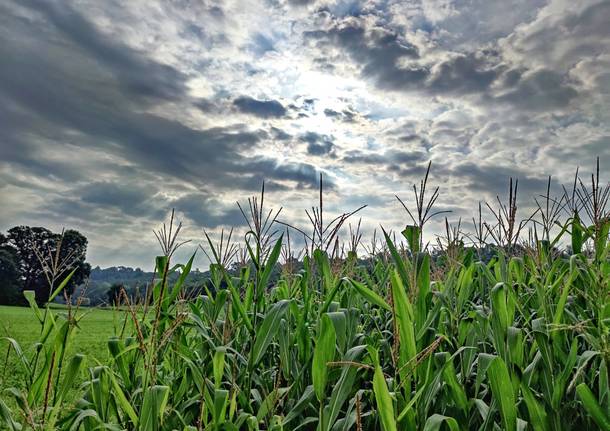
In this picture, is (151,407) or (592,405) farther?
(151,407)

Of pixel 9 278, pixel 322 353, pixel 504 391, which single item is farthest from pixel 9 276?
pixel 504 391

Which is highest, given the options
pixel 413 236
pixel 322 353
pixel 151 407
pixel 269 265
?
pixel 413 236

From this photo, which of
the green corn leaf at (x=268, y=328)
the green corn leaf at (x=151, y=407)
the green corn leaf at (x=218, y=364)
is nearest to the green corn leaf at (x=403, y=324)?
the green corn leaf at (x=268, y=328)

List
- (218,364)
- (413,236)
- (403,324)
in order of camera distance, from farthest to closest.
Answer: (413,236)
(218,364)
(403,324)

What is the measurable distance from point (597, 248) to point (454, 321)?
1025mm

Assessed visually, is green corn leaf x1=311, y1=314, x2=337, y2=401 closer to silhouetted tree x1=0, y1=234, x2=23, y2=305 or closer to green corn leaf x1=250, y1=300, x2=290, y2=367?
green corn leaf x1=250, y1=300, x2=290, y2=367

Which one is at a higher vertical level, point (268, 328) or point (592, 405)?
point (268, 328)

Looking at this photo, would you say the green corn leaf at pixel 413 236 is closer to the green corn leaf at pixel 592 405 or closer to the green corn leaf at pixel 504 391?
the green corn leaf at pixel 504 391

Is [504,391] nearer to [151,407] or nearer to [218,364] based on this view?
[218,364]

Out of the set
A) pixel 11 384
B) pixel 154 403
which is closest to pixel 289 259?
pixel 154 403

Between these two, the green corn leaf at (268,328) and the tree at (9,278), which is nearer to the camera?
the green corn leaf at (268,328)

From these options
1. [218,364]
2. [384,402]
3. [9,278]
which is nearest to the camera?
[384,402]

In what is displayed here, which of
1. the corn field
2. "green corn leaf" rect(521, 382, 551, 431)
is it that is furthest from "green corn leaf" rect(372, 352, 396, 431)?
"green corn leaf" rect(521, 382, 551, 431)

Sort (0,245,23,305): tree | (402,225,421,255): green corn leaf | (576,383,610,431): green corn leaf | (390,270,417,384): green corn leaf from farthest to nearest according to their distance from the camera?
1. (0,245,23,305): tree
2. (402,225,421,255): green corn leaf
3. (390,270,417,384): green corn leaf
4. (576,383,610,431): green corn leaf
